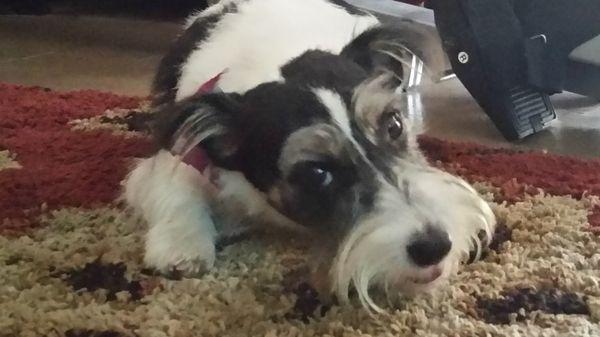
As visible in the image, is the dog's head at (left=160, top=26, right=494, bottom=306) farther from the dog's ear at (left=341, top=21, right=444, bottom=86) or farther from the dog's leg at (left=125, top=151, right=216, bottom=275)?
the dog's leg at (left=125, top=151, right=216, bottom=275)

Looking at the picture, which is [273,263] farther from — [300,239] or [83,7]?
[83,7]

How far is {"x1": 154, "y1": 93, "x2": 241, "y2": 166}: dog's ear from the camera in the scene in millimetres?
1561

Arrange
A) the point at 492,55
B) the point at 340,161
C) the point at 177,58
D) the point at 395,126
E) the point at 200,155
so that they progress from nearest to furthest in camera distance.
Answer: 1. the point at 340,161
2. the point at 395,126
3. the point at 200,155
4. the point at 177,58
5. the point at 492,55

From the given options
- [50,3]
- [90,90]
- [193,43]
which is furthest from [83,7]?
[193,43]

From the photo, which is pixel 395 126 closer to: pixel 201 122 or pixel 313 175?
pixel 313 175

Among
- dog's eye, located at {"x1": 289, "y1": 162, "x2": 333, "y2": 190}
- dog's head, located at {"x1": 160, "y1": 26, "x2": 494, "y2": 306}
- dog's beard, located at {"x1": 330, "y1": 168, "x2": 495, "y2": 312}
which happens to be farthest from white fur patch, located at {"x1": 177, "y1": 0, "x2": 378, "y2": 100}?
dog's beard, located at {"x1": 330, "y1": 168, "x2": 495, "y2": 312}

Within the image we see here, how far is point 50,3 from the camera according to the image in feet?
13.3

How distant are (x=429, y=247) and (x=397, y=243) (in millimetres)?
48

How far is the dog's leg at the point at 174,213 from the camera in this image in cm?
160

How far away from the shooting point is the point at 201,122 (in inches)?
61.5

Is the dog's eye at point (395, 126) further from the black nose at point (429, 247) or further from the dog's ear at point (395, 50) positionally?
the black nose at point (429, 247)

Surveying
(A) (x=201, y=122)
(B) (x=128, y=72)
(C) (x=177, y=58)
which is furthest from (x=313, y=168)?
(B) (x=128, y=72)

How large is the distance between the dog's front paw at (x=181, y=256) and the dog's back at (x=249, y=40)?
0.29 m

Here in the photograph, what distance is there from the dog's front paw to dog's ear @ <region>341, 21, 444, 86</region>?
1.45ft
